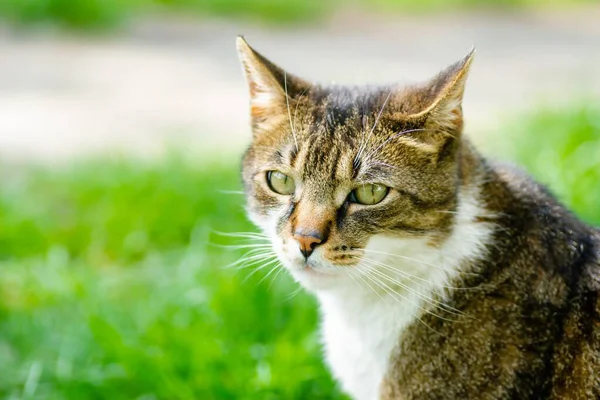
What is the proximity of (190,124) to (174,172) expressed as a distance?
128 centimetres

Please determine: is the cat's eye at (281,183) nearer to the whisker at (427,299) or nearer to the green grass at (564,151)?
the whisker at (427,299)

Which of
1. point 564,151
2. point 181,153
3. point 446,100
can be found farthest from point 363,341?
point 181,153

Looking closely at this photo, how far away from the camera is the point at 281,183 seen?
228 centimetres

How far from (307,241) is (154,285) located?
173cm

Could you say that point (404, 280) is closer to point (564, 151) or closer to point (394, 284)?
point (394, 284)

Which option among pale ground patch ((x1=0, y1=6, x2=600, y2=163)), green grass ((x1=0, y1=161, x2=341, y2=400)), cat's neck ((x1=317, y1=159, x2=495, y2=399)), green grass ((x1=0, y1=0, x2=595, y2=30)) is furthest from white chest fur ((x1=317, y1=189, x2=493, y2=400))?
green grass ((x1=0, y1=0, x2=595, y2=30))

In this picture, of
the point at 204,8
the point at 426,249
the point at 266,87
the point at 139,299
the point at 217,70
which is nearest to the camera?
the point at 426,249

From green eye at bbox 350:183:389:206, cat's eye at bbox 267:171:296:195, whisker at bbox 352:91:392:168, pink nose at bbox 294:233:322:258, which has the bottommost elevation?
pink nose at bbox 294:233:322:258

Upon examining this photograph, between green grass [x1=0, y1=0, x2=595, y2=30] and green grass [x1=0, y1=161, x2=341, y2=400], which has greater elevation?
green grass [x1=0, y1=0, x2=595, y2=30]

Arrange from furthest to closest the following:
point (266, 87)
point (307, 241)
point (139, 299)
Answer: point (139, 299), point (266, 87), point (307, 241)

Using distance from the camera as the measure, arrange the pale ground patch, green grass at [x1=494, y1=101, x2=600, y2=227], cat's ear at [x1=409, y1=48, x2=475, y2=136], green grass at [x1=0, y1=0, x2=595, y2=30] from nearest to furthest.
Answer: cat's ear at [x1=409, y1=48, x2=475, y2=136] < green grass at [x1=494, y1=101, x2=600, y2=227] < the pale ground patch < green grass at [x1=0, y1=0, x2=595, y2=30]

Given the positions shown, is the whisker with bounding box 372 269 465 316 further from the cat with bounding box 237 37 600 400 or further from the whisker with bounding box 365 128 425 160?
the whisker with bounding box 365 128 425 160

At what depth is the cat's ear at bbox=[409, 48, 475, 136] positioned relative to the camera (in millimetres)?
2057

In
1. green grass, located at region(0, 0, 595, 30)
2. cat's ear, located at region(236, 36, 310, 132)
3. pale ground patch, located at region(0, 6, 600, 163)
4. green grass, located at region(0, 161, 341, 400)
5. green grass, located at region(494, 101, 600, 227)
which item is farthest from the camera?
green grass, located at region(0, 0, 595, 30)
